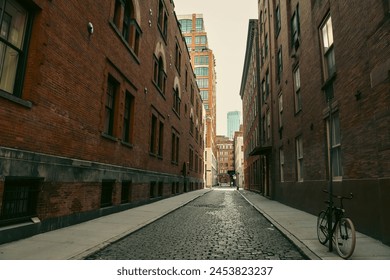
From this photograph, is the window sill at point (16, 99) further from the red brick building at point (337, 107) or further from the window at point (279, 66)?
the window at point (279, 66)

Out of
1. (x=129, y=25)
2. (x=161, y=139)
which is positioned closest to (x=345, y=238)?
(x=129, y=25)

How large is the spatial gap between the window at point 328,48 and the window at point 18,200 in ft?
31.9

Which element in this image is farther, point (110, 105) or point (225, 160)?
point (225, 160)

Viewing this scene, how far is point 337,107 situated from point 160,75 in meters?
12.6

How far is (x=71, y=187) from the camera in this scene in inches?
300

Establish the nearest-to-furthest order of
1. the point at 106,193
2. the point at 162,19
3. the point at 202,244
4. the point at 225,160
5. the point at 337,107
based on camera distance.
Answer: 1. the point at 202,244
2. the point at 337,107
3. the point at 106,193
4. the point at 162,19
5. the point at 225,160

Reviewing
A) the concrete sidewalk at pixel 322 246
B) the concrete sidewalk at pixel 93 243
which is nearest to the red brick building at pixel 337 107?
the concrete sidewalk at pixel 322 246

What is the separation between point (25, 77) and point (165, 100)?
13354 mm

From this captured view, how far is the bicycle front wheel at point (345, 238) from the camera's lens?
4465 millimetres

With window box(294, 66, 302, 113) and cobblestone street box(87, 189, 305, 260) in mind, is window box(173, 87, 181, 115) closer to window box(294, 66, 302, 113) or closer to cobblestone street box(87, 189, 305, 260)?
window box(294, 66, 302, 113)

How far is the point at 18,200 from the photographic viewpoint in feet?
19.7

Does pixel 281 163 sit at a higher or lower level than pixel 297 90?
lower

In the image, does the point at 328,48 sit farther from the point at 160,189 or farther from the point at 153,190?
the point at 160,189

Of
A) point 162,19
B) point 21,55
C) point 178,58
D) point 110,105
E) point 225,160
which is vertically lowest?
point 21,55
